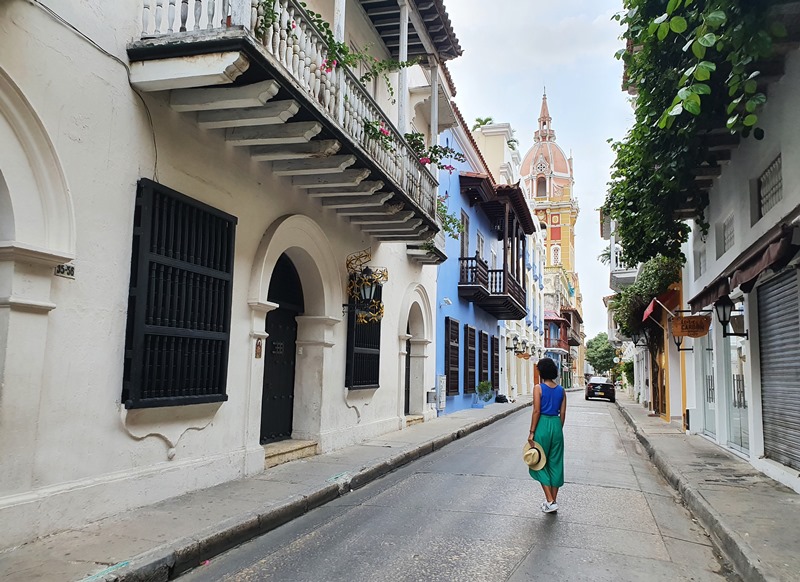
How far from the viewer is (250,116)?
6.64 m

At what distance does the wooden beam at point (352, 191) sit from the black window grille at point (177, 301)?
219cm

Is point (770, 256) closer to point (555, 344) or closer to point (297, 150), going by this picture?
point (297, 150)

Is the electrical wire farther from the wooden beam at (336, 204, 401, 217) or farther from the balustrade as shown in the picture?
the wooden beam at (336, 204, 401, 217)

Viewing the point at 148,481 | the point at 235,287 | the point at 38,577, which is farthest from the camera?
the point at 235,287

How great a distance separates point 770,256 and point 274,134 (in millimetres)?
5444

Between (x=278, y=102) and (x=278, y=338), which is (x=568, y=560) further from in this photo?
(x=278, y=338)

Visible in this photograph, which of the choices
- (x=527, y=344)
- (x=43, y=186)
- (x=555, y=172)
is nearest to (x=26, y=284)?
(x=43, y=186)

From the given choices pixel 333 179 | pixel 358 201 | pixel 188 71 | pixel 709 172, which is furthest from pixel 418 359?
pixel 188 71

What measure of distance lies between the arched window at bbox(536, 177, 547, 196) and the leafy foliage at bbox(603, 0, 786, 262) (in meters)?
66.7

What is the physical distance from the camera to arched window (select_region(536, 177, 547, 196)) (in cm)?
7650

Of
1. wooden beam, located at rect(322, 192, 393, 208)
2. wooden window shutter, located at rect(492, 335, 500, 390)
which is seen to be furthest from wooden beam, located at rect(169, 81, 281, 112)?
wooden window shutter, located at rect(492, 335, 500, 390)

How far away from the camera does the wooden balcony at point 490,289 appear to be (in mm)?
20531

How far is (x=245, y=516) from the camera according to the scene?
19.1 ft

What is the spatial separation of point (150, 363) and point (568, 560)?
13.8 feet
